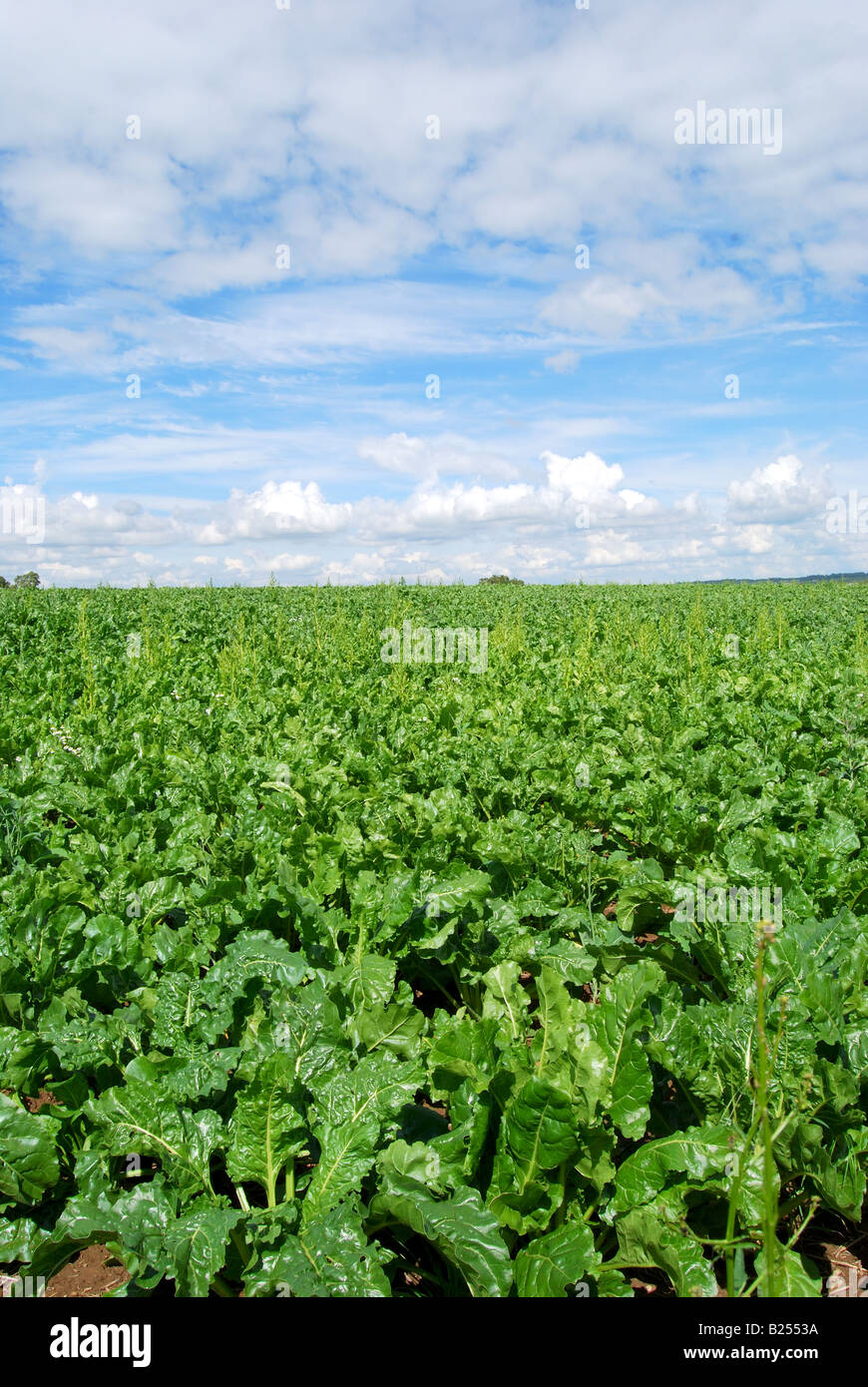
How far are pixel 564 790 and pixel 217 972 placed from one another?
2.79m

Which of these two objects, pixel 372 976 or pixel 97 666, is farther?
pixel 97 666

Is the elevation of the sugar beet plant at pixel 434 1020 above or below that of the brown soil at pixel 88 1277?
above

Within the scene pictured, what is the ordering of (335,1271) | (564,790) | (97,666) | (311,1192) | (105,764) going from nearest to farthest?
(335,1271), (311,1192), (564,790), (105,764), (97,666)

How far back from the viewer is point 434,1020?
9.68 ft

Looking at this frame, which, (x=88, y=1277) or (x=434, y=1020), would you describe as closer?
(x=88, y=1277)

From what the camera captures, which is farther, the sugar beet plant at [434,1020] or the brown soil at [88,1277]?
the brown soil at [88,1277]

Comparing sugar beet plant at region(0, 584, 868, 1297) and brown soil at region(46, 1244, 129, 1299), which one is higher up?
sugar beet plant at region(0, 584, 868, 1297)

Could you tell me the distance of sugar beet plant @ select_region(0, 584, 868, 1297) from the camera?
210 cm

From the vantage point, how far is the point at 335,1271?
1.90 m

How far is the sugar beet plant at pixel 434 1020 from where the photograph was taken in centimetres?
210

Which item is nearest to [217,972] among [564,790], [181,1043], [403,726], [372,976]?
[181,1043]

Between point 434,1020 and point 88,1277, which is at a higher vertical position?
point 434,1020

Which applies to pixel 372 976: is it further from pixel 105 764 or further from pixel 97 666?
pixel 97 666

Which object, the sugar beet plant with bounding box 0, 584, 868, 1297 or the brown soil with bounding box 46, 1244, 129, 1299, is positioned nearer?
the sugar beet plant with bounding box 0, 584, 868, 1297
